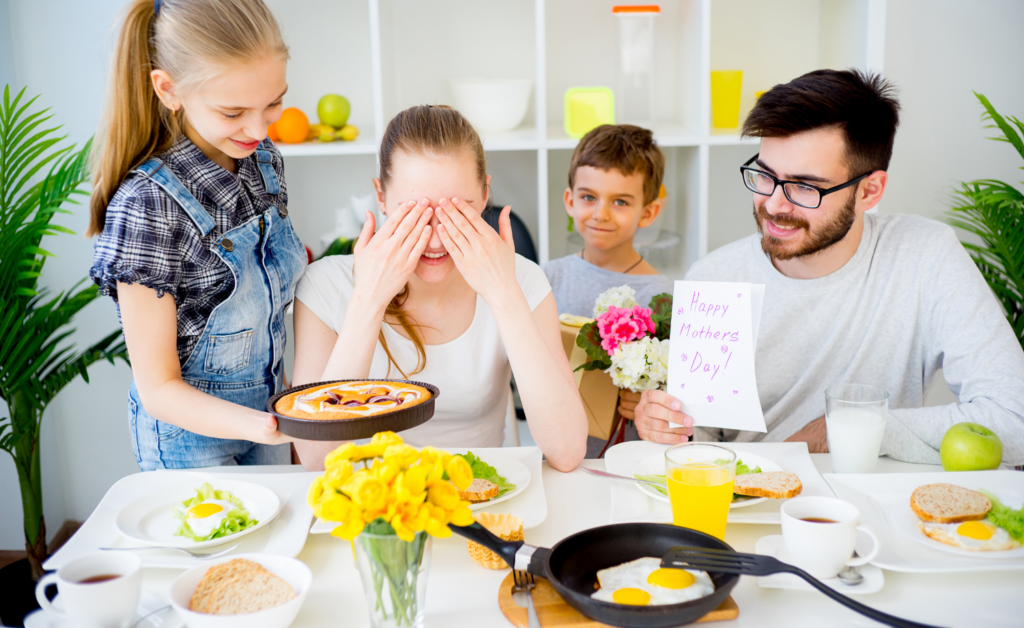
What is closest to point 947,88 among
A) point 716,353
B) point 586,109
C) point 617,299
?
point 586,109

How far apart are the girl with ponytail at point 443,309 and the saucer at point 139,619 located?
49cm

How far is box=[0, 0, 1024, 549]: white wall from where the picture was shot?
258 cm

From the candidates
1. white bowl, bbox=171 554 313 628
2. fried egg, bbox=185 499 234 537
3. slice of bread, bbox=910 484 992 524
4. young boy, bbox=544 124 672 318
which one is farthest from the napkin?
young boy, bbox=544 124 672 318

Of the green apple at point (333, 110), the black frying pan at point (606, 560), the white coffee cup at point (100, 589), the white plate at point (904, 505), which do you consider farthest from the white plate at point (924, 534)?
the green apple at point (333, 110)

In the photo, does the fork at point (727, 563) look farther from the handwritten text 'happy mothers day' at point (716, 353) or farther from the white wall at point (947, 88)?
the white wall at point (947, 88)

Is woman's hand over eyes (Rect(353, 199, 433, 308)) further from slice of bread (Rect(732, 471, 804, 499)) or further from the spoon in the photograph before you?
the spoon

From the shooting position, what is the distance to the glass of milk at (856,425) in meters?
1.26

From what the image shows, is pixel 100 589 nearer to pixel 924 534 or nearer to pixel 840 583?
pixel 840 583

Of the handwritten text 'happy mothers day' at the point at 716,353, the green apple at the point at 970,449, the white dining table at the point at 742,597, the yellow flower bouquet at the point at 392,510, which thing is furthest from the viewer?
the handwritten text 'happy mothers day' at the point at 716,353

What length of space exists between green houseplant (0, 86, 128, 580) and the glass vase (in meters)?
1.57

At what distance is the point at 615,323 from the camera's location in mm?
1518

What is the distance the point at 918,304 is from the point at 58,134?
2.75m

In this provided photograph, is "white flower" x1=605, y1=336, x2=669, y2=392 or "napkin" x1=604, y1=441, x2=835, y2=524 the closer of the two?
"napkin" x1=604, y1=441, x2=835, y2=524

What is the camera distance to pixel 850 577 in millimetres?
945
